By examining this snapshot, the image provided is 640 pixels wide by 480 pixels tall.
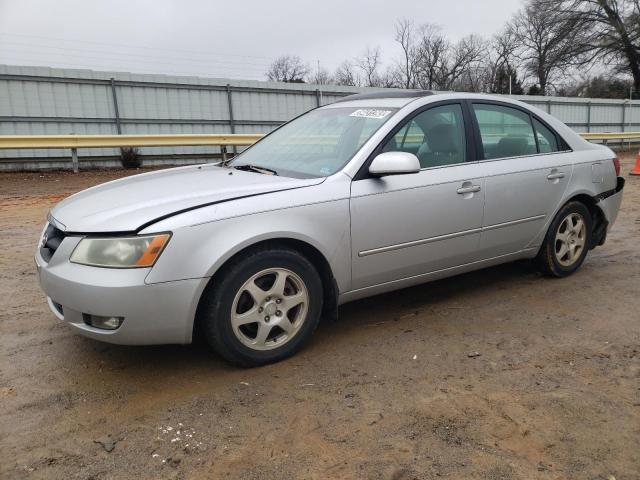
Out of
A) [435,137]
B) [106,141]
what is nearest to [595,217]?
[435,137]

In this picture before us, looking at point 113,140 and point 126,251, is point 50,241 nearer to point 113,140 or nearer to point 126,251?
point 126,251

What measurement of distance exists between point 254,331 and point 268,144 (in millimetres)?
1739

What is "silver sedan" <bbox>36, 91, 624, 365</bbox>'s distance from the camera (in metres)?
2.78

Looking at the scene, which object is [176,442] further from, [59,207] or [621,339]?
[621,339]

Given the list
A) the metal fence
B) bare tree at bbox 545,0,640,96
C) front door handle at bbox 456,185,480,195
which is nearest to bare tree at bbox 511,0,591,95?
bare tree at bbox 545,0,640,96

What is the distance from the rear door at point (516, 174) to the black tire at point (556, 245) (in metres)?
0.16

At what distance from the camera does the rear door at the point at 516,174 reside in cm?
403

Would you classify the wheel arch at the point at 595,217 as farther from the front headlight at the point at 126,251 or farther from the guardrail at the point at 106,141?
the guardrail at the point at 106,141

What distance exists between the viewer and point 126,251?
8.95ft

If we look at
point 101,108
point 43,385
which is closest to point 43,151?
point 101,108

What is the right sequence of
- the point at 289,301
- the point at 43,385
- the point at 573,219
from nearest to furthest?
the point at 43,385 < the point at 289,301 < the point at 573,219

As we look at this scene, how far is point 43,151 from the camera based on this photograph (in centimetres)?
1350

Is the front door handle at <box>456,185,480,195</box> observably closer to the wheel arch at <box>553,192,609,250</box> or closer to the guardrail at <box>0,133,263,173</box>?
the wheel arch at <box>553,192,609,250</box>

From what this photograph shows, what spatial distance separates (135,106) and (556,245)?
1339cm
